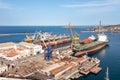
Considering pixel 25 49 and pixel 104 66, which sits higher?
pixel 25 49

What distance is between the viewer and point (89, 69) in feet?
192

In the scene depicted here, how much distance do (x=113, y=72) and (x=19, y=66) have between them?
91.9 ft

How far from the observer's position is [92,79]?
51719 mm

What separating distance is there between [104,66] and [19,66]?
93.3 feet

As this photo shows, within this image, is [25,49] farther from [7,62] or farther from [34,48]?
[7,62]

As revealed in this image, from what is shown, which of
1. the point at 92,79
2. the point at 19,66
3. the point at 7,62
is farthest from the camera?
the point at 7,62

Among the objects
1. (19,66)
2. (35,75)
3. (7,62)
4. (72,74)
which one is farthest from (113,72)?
(7,62)

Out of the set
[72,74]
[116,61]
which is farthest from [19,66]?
[116,61]

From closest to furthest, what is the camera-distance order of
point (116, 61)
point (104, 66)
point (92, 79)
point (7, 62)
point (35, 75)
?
point (35, 75), point (92, 79), point (7, 62), point (104, 66), point (116, 61)

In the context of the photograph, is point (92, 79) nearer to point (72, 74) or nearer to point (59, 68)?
point (72, 74)

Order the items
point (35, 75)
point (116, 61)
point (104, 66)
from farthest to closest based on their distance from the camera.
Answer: point (116, 61)
point (104, 66)
point (35, 75)

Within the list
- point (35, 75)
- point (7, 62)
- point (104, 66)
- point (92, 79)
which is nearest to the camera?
point (35, 75)

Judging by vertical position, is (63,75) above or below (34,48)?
below

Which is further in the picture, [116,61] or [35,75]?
[116,61]
